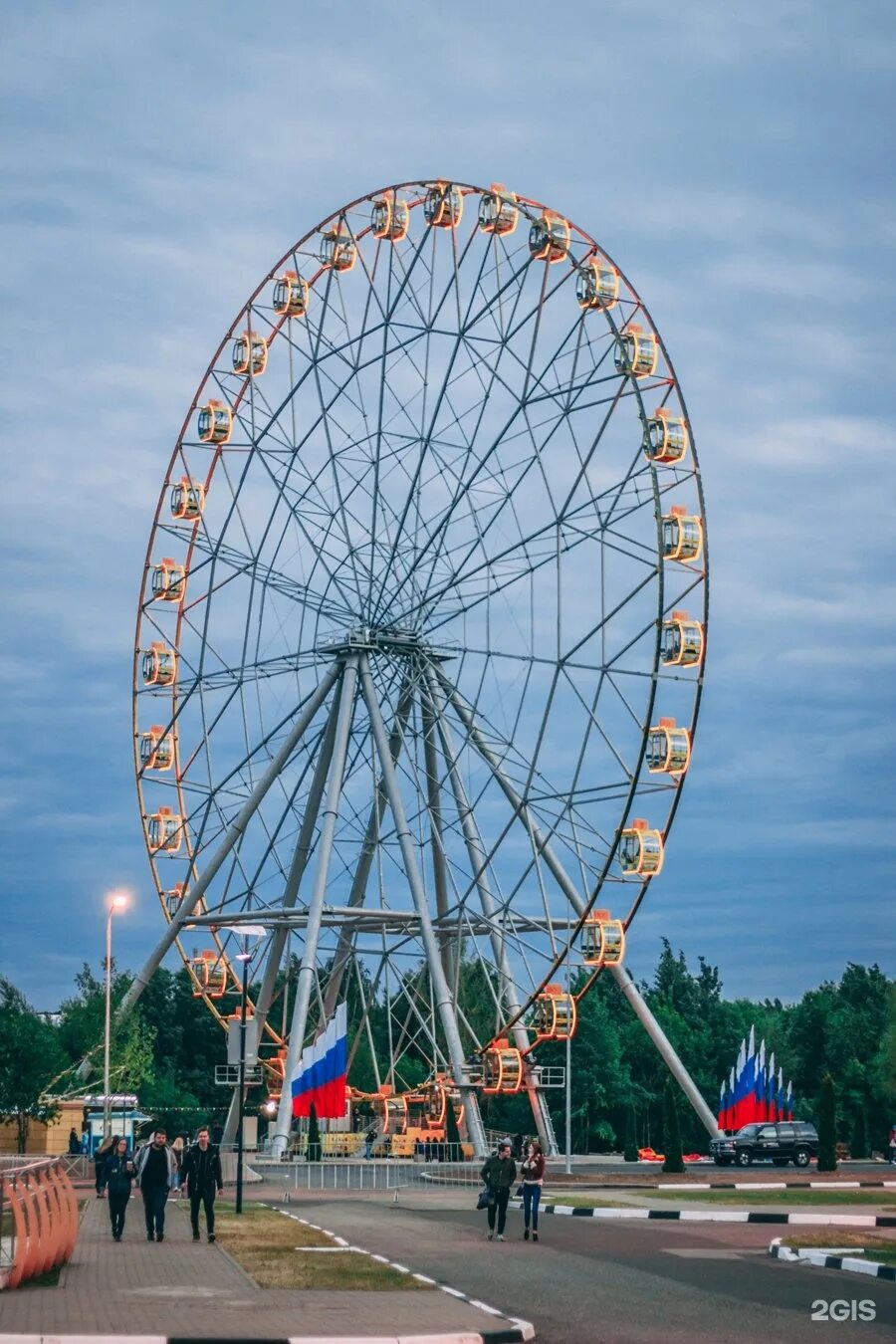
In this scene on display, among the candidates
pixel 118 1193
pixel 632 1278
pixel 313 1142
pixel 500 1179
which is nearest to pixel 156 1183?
pixel 118 1193

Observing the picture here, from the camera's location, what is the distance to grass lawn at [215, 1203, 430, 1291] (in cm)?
2155

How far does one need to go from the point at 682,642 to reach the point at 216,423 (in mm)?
20346

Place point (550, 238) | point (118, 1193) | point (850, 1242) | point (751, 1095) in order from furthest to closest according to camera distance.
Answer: point (751, 1095) < point (550, 238) < point (118, 1193) < point (850, 1242)

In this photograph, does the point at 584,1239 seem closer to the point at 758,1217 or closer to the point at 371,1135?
the point at 758,1217

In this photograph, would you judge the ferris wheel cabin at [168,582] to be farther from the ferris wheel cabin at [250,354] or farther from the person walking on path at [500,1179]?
the person walking on path at [500,1179]

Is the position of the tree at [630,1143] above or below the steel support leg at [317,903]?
below

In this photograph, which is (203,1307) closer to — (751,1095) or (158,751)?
(158,751)

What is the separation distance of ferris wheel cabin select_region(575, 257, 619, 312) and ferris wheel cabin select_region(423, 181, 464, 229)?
6.37 meters

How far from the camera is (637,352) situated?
4953 centimetres

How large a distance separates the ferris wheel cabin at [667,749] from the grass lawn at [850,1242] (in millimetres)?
19389

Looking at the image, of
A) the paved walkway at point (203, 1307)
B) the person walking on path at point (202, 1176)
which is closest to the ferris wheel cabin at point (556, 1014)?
the person walking on path at point (202, 1176)

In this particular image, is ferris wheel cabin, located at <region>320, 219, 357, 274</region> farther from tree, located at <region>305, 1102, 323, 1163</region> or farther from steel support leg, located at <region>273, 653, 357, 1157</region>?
tree, located at <region>305, 1102, 323, 1163</region>

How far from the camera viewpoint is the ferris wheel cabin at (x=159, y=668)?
199 feet

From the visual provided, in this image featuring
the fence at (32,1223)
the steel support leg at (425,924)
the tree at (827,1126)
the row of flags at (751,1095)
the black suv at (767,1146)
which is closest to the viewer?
the fence at (32,1223)
